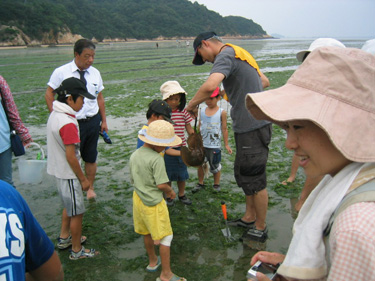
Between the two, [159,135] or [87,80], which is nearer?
[159,135]

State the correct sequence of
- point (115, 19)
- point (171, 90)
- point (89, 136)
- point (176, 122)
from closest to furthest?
1. point (171, 90)
2. point (176, 122)
3. point (89, 136)
4. point (115, 19)

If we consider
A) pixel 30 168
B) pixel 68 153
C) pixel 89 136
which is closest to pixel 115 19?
pixel 89 136

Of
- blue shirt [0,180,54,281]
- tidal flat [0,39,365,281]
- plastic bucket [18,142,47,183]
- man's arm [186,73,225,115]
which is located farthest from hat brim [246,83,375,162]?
plastic bucket [18,142,47,183]

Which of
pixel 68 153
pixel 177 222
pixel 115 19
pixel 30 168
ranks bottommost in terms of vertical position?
pixel 177 222

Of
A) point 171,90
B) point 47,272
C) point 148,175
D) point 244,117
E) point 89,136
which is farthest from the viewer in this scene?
point 89,136

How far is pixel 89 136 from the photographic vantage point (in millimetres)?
4461

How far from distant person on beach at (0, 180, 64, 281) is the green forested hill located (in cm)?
8234

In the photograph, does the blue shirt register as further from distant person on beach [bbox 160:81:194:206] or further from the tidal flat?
distant person on beach [bbox 160:81:194:206]

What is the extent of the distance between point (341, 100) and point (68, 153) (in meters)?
2.79

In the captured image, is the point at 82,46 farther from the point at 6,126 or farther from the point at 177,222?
the point at 177,222

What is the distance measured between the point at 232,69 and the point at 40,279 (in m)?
2.56

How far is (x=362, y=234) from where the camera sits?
0.84 meters

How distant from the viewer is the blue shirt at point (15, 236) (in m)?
1.11

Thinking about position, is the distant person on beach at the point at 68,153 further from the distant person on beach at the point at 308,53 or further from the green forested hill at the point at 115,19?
the green forested hill at the point at 115,19
